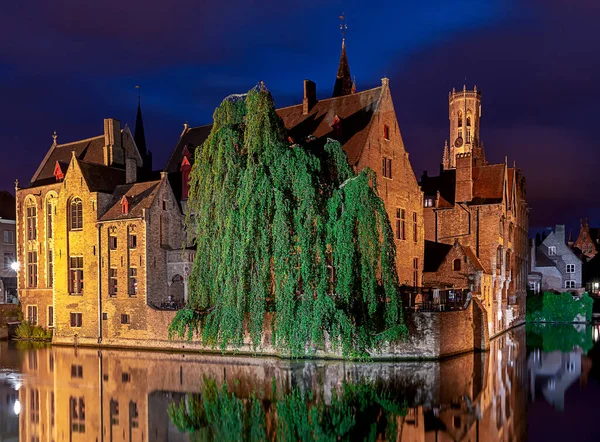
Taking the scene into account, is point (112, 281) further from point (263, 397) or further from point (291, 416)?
point (291, 416)

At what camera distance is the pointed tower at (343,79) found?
53.4m

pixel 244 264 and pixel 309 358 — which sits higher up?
pixel 244 264

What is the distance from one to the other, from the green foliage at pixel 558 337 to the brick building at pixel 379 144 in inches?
324

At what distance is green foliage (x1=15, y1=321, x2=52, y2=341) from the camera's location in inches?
1519

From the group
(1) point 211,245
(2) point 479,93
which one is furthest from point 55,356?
(2) point 479,93

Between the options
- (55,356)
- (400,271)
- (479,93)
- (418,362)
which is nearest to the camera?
(418,362)

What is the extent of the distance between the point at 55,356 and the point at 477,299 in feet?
69.7

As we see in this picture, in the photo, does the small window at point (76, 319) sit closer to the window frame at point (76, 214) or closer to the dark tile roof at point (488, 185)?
the window frame at point (76, 214)

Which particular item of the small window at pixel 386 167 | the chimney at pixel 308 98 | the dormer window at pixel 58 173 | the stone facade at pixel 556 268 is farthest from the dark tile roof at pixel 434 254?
the stone facade at pixel 556 268

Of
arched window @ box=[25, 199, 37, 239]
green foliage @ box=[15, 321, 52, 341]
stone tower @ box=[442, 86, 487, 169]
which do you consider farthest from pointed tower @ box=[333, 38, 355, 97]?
stone tower @ box=[442, 86, 487, 169]

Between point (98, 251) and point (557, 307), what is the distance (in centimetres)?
3726

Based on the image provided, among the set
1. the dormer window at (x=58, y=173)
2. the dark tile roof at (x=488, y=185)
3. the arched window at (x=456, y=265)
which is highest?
the dormer window at (x=58, y=173)

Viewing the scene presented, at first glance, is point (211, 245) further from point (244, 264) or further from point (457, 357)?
point (457, 357)

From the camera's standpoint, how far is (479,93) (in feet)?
339
